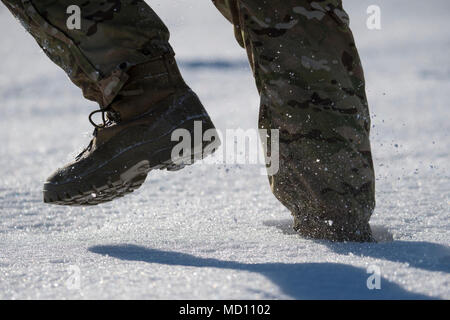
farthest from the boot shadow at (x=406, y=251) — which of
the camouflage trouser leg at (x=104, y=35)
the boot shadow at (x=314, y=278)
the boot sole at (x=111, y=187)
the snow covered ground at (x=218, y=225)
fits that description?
the camouflage trouser leg at (x=104, y=35)

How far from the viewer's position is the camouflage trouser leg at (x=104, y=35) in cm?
164

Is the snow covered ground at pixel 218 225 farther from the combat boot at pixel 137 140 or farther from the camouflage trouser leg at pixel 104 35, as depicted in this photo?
the camouflage trouser leg at pixel 104 35

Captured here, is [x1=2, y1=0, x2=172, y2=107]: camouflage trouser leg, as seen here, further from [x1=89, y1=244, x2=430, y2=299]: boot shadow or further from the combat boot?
[x1=89, y1=244, x2=430, y2=299]: boot shadow

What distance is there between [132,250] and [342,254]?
473 mm

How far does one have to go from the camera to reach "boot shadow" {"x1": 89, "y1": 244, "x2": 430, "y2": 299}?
118 cm

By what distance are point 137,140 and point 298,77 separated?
1.34 feet

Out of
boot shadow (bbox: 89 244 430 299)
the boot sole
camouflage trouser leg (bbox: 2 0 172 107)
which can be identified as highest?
camouflage trouser leg (bbox: 2 0 172 107)

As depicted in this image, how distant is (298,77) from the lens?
157 cm

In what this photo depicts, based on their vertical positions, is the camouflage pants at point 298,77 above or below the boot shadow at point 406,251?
above

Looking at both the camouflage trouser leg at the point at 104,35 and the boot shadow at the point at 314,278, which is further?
the camouflage trouser leg at the point at 104,35

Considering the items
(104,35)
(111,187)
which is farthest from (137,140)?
(104,35)

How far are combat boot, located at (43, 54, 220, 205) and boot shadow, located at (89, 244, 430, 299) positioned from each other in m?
0.27

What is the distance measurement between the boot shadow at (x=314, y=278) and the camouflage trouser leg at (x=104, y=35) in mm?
461

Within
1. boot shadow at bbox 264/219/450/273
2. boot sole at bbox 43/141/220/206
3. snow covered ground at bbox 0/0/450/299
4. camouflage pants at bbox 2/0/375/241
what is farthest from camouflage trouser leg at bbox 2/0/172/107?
boot shadow at bbox 264/219/450/273
